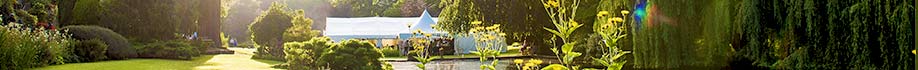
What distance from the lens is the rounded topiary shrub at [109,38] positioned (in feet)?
27.7

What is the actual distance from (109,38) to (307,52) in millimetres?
2215

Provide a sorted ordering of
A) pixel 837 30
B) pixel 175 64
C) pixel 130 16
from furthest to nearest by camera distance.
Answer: pixel 130 16, pixel 175 64, pixel 837 30

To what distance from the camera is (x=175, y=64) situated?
8109 mm

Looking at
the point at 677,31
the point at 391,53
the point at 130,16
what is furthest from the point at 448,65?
the point at 677,31

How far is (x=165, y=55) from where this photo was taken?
8.88 meters

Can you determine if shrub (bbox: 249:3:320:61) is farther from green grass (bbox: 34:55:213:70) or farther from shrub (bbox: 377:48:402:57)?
shrub (bbox: 377:48:402:57)

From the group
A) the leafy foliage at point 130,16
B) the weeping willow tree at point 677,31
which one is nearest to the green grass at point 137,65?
the leafy foliage at point 130,16

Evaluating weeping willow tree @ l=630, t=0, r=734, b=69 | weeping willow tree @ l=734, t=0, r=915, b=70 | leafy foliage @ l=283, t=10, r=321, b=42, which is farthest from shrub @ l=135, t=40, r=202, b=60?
weeping willow tree @ l=734, t=0, r=915, b=70

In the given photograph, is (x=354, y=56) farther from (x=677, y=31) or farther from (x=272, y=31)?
(x=272, y=31)

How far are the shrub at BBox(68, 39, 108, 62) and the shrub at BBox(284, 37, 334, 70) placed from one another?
4.70 feet

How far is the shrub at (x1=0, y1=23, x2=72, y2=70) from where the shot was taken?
509cm

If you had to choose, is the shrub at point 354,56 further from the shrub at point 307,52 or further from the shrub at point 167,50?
the shrub at point 167,50

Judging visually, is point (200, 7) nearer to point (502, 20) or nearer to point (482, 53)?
point (502, 20)

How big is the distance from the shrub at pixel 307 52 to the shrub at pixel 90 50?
4.70ft
